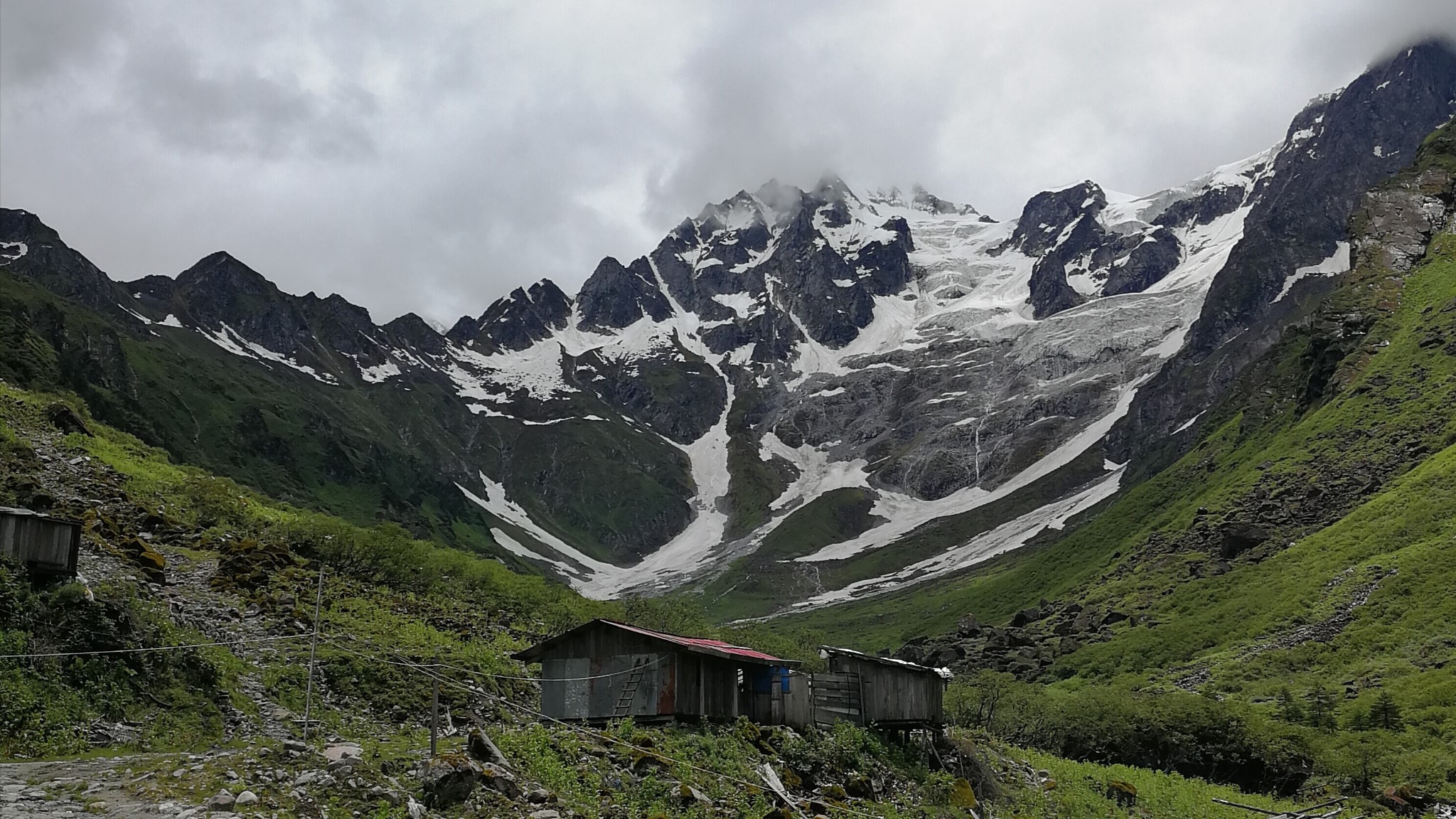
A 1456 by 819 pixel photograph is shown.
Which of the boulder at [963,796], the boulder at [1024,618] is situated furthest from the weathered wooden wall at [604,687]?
the boulder at [1024,618]

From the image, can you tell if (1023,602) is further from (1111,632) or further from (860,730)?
(860,730)

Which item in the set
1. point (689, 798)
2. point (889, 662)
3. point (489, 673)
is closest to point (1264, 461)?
point (889, 662)

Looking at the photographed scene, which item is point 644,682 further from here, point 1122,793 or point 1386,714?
point 1386,714

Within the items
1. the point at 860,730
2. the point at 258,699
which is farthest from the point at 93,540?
the point at 860,730

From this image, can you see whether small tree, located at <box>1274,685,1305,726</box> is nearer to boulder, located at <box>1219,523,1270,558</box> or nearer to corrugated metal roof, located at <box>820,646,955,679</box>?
corrugated metal roof, located at <box>820,646,955,679</box>

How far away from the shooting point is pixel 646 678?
1380 inches

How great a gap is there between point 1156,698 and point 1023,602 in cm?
8749

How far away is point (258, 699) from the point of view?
3055cm

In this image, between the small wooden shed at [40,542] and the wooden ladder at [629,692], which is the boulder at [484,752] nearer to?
the wooden ladder at [629,692]

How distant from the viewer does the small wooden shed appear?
27.4 meters

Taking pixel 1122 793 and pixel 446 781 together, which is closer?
pixel 446 781

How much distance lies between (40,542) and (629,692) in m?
19.1

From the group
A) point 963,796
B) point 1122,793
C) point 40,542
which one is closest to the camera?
point 40,542

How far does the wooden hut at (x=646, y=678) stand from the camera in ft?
114
